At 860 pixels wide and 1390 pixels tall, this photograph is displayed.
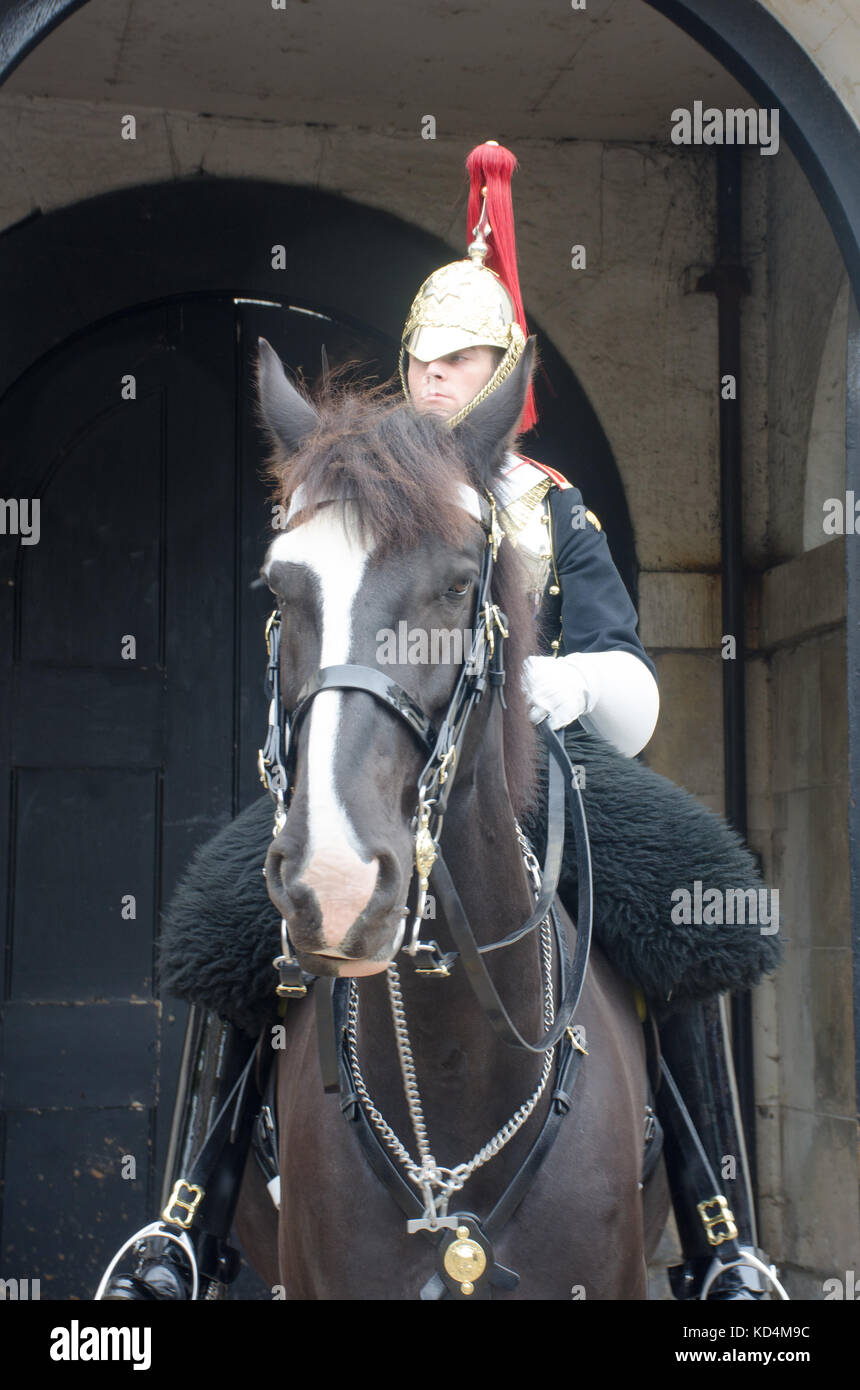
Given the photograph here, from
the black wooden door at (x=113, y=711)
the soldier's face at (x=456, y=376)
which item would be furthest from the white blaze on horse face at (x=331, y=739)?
the black wooden door at (x=113, y=711)

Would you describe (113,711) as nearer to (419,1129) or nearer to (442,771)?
(419,1129)

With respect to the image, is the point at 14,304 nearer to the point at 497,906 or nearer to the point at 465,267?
the point at 465,267

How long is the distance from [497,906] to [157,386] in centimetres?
345

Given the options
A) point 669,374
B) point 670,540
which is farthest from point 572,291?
point 670,540

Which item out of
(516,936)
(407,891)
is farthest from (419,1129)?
(407,891)

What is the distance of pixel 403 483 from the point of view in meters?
1.86

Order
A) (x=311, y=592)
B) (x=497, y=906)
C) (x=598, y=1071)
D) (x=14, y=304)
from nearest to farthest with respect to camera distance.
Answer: (x=311, y=592), (x=497, y=906), (x=598, y=1071), (x=14, y=304)

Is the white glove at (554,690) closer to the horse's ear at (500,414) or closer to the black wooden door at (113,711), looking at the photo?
the horse's ear at (500,414)

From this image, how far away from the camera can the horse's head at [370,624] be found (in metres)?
1.62

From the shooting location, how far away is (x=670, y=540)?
5.27m

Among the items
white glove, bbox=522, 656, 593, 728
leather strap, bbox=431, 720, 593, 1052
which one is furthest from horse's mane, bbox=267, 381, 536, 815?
leather strap, bbox=431, 720, 593, 1052

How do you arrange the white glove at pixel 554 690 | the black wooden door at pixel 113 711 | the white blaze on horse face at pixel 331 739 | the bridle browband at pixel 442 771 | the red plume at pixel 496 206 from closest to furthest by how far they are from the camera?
the white blaze on horse face at pixel 331 739 < the bridle browband at pixel 442 771 < the white glove at pixel 554 690 < the red plume at pixel 496 206 < the black wooden door at pixel 113 711

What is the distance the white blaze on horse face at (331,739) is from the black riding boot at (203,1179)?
141 centimetres

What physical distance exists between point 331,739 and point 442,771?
19 centimetres
